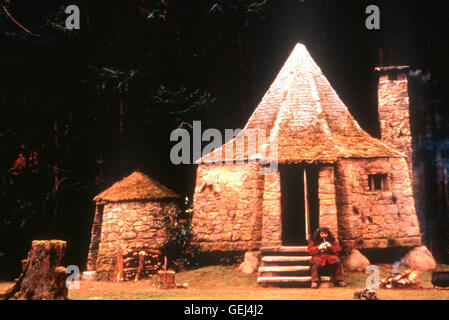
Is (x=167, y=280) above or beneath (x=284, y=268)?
beneath

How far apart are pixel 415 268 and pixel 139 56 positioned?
37.3 ft

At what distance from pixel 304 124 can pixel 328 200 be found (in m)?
2.67

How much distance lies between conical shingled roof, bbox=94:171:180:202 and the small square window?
5847 mm

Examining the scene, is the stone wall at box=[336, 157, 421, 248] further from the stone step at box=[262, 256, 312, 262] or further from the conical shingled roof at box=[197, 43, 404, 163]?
the stone step at box=[262, 256, 312, 262]

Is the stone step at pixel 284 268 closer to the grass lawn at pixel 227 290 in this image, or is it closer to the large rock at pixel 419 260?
the grass lawn at pixel 227 290

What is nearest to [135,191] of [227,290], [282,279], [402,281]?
[227,290]

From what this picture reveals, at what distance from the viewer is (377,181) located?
662 inches

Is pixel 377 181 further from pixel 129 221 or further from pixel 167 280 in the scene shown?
pixel 129 221

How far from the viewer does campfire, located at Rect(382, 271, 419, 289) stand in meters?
13.2

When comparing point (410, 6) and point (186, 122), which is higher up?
point (410, 6)

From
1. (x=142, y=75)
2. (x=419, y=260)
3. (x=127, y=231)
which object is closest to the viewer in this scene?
(x=419, y=260)

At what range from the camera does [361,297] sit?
1123 cm

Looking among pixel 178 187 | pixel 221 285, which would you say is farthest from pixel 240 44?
pixel 221 285
